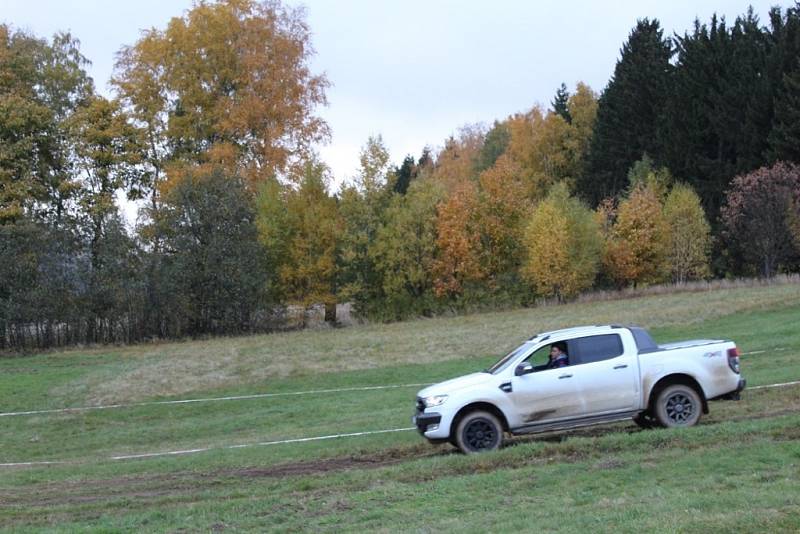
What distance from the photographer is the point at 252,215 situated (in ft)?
151

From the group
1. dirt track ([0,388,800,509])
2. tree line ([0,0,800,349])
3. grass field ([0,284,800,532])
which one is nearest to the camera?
grass field ([0,284,800,532])

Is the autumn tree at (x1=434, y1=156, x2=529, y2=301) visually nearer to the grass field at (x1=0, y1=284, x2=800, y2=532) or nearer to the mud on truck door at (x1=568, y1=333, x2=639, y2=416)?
the grass field at (x1=0, y1=284, x2=800, y2=532)

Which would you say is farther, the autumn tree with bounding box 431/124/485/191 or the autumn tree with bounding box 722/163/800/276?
the autumn tree with bounding box 431/124/485/191

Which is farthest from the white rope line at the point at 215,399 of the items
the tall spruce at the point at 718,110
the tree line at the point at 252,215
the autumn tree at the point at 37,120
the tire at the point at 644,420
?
the tall spruce at the point at 718,110

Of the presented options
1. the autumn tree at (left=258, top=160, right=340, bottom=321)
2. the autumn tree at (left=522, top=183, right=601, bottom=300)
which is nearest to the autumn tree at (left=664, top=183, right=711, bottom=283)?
the autumn tree at (left=522, top=183, right=601, bottom=300)

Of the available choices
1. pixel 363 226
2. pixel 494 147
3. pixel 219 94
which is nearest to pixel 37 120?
pixel 219 94

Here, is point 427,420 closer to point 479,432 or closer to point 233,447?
point 479,432

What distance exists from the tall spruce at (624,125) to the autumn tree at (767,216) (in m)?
16.5

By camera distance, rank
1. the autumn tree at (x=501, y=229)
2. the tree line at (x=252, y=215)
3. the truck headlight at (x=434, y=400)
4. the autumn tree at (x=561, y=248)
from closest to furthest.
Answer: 1. the truck headlight at (x=434, y=400)
2. the tree line at (x=252, y=215)
3. the autumn tree at (x=561, y=248)
4. the autumn tree at (x=501, y=229)

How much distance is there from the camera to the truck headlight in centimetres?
1406

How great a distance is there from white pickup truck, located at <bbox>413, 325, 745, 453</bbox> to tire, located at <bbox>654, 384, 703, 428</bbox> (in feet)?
0.05

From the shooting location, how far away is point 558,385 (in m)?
14.1

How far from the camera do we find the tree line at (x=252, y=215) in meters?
43.8

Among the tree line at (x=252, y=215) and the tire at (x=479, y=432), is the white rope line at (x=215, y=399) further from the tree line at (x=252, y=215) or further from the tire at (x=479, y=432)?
the tree line at (x=252, y=215)
